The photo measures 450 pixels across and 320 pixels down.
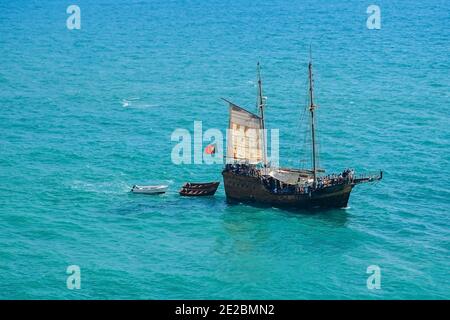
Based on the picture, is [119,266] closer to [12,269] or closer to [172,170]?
[12,269]

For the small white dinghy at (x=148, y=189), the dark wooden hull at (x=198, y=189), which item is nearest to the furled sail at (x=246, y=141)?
the dark wooden hull at (x=198, y=189)

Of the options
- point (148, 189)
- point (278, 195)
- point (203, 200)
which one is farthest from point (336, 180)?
point (148, 189)

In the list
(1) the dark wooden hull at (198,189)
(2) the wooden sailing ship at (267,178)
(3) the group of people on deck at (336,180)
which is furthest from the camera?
(1) the dark wooden hull at (198,189)

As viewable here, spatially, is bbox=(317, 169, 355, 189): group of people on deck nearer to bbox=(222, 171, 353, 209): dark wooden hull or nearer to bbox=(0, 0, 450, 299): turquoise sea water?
bbox=(222, 171, 353, 209): dark wooden hull

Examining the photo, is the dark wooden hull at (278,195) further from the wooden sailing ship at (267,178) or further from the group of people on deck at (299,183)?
the group of people on deck at (299,183)
